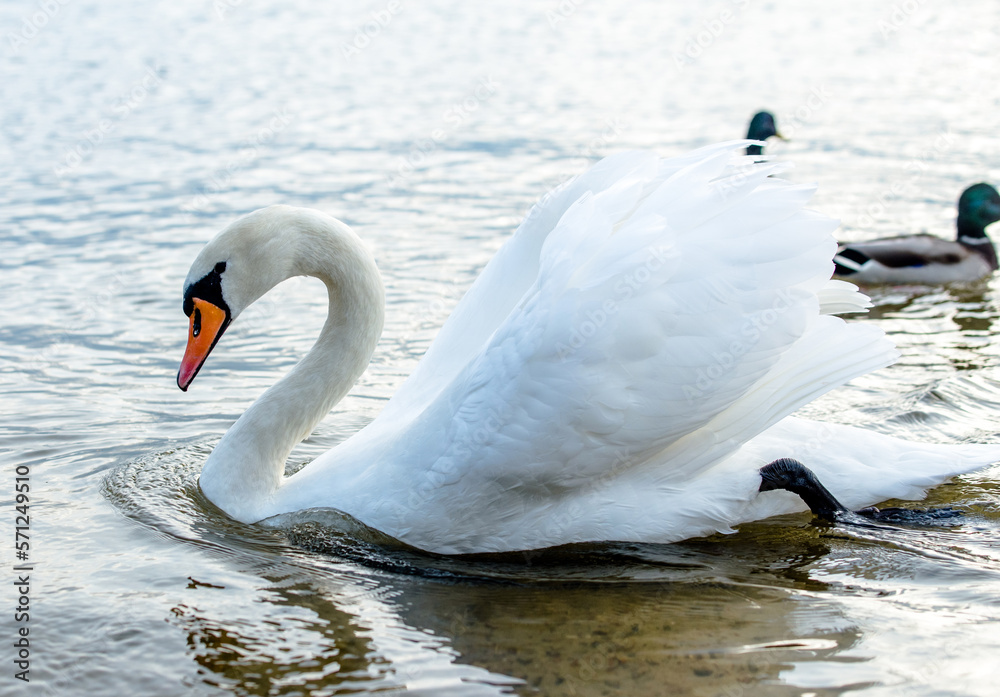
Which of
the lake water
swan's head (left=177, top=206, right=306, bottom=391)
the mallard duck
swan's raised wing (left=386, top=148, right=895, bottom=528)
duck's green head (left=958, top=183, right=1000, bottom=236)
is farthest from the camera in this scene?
duck's green head (left=958, top=183, right=1000, bottom=236)

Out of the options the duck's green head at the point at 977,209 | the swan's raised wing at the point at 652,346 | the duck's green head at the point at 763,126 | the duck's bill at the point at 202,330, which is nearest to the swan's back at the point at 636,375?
the swan's raised wing at the point at 652,346

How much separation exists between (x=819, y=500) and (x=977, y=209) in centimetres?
647

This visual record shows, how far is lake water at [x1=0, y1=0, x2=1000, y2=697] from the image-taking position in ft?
12.2

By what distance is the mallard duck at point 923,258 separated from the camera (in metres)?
9.32

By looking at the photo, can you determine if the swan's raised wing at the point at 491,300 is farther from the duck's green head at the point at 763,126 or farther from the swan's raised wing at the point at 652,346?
the duck's green head at the point at 763,126

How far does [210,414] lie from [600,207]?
3.04 m

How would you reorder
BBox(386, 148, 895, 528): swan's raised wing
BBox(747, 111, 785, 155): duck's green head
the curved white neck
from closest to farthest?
BBox(386, 148, 895, 528): swan's raised wing
the curved white neck
BBox(747, 111, 785, 155): duck's green head

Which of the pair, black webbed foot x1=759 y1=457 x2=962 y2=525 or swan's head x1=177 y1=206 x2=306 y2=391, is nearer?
black webbed foot x1=759 y1=457 x2=962 y2=525

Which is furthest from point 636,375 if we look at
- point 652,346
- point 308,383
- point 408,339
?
point 408,339

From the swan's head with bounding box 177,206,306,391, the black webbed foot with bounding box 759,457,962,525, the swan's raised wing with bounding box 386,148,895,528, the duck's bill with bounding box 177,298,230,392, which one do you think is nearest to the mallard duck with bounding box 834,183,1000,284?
the black webbed foot with bounding box 759,457,962,525

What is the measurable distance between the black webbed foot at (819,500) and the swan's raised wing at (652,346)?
0.67 feet

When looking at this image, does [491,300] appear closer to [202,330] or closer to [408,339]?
[202,330]

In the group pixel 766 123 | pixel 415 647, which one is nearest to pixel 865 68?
pixel 766 123

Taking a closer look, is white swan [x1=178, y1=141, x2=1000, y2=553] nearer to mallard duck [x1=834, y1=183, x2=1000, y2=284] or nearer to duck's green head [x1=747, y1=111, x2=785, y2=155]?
mallard duck [x1=834, y1=183, x2=1000, y2=284]
